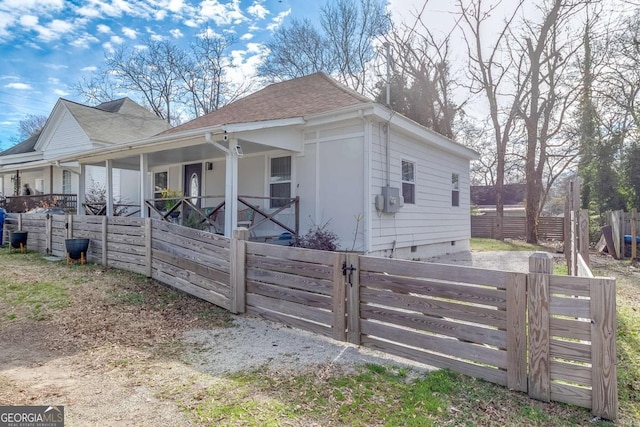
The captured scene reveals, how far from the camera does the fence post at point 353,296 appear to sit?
3.82 meters

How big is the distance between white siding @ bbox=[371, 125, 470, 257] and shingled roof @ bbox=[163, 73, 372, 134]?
1587mm

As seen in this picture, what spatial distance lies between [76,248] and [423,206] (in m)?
8.22

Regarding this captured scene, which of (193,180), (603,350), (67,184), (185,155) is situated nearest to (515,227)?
(193,180)

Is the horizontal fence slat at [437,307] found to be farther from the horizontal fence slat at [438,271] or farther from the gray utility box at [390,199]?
the gray utility box at [390,199]

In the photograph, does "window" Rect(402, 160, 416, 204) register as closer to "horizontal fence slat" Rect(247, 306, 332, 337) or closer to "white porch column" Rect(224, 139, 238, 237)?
"white porch column" Rect(224, 139, 238, 237)

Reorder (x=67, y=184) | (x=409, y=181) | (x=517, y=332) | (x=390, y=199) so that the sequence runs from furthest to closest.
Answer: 1. (x=67, y=184)
2. (x=409, y=181)
3. (x=390, y=199)
4. (x=517, y=332)

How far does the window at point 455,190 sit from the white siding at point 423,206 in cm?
15

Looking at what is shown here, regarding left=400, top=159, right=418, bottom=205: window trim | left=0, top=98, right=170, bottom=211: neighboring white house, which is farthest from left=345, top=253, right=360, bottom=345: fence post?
left=0, top=98, right=170, bottom=211: neighboring white house

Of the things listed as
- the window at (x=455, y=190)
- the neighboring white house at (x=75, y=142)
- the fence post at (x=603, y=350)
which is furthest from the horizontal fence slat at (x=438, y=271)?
the neighboring white house at (x=75, y=142)

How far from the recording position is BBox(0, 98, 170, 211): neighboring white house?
52.5 ft

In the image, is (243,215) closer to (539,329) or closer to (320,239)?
(320,239)

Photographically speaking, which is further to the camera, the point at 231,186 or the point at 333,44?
the point at 333,44

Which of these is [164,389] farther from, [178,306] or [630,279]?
[630,279]

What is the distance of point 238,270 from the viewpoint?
489 cm
